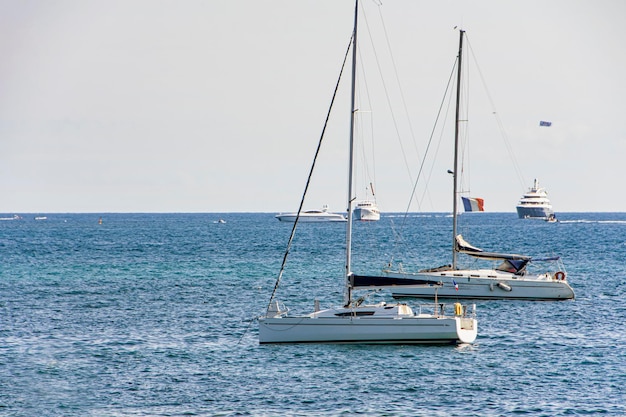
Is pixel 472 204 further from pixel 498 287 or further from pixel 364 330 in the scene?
pixel 364 330

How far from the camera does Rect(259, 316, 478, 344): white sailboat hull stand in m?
44.7

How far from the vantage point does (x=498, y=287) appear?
2474 inches

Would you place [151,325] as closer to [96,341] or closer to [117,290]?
[96,341]

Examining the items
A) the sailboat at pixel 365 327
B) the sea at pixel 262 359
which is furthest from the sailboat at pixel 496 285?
the sailboat at pixel 365 327

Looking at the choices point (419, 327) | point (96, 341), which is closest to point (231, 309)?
point (96, 341)

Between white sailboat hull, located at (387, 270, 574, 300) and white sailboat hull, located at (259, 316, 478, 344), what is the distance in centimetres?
1707

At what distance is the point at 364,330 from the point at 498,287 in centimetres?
2072

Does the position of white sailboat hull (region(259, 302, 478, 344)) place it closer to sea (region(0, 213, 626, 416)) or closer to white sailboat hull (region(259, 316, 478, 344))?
white sailboat hull (region(259, 316, 478, 344))

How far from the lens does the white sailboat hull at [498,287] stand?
6238 centimetres

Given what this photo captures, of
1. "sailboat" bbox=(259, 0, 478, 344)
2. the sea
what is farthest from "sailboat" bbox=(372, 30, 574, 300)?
"sailboat" bbox=(259, 0, 478, 344)

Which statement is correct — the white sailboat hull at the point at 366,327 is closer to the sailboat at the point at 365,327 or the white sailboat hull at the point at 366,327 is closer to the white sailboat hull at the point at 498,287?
the sailboat at the point at 365,327

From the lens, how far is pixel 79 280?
7912 cm

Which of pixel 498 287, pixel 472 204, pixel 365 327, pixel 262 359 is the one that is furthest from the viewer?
pixel 472 204

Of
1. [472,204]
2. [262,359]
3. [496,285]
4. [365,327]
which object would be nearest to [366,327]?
[365,327]
